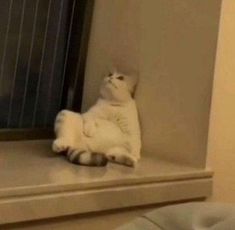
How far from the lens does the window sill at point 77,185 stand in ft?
4.53

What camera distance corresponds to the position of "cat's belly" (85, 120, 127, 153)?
1.68 m

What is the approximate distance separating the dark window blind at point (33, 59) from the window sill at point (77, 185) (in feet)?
0.56

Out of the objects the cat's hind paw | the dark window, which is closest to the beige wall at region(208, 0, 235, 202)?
the cat's hind paw

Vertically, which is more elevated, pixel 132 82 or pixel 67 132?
pixel 132 82

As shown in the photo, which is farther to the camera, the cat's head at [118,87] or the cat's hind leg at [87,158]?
the cat's head at [118,87]

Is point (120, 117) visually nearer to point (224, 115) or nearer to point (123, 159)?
point (123, 159)


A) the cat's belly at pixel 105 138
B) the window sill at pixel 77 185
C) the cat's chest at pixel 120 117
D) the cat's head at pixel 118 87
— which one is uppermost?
the cat's head at pixel 118 87

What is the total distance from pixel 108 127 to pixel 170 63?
220 mm

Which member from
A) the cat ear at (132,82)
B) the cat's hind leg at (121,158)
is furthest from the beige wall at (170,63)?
the cat's hind leg at (121,158)

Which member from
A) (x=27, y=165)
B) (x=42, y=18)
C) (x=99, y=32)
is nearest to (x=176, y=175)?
(x=27, y=165)

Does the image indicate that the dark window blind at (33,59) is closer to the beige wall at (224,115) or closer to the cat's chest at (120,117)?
the cat's chest at (120,117)

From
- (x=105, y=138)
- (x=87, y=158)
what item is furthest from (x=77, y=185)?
(x=105, y=138)

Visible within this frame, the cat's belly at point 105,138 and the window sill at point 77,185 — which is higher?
the cat's belly at point 105,138

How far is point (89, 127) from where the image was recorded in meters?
1.72
